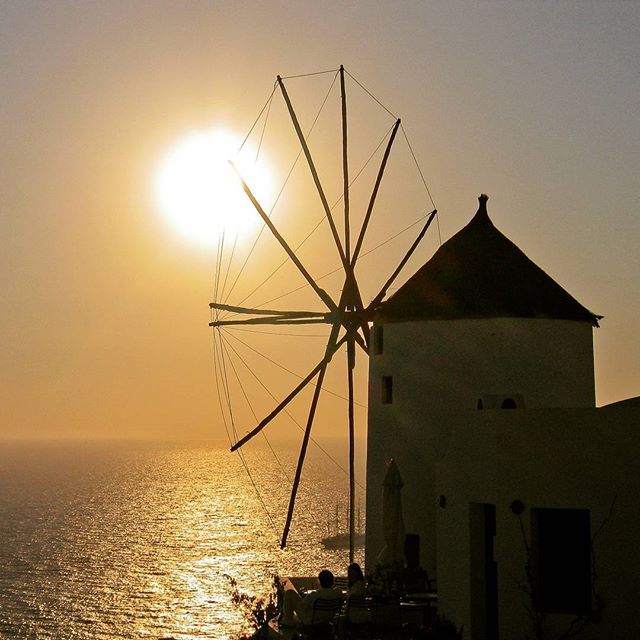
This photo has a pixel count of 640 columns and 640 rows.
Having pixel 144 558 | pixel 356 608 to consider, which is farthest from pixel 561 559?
pixel 144 558

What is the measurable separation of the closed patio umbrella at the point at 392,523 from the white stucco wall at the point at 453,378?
1.49 metres

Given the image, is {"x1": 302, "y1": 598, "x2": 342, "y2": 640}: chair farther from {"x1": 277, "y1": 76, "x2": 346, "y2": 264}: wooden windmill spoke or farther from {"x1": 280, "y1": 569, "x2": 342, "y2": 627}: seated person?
{"x1": 277, "y1": 76, "x2": 346, "y2": 264}: wooden windmill spoke

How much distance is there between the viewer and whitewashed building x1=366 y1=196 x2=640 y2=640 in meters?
12.7

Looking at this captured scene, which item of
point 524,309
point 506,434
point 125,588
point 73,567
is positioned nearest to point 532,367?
point 524,309

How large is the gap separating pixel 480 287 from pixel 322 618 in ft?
34.8

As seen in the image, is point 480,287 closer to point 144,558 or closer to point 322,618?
point 322,618

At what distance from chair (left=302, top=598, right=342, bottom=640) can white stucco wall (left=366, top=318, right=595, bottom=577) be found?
6.91m

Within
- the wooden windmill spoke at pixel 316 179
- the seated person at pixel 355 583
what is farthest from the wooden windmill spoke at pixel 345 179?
the seated person at pixel 355 583

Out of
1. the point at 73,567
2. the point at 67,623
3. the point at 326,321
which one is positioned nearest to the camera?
the point at 326,321

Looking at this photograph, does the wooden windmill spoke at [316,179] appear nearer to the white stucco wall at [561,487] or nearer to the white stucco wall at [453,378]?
the white stucco wall at [453,378]

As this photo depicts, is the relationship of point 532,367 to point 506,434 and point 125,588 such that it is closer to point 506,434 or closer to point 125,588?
point 506,434

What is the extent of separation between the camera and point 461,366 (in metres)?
22.4

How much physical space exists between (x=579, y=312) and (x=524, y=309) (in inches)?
69.1

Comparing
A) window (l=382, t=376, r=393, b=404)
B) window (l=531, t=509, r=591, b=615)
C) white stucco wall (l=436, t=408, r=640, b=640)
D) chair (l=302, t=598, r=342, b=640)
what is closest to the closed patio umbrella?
window (l=382, t=376, r=393, b=404)
